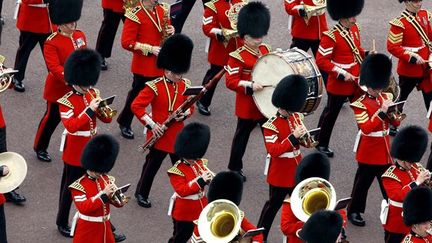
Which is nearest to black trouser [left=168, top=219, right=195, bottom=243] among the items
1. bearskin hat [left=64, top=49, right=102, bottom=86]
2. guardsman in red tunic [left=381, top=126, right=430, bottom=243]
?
bearskin hat [left=64, top=49, right=102, bottom=86]

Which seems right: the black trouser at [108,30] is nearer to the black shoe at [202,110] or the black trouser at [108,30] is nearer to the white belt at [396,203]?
the black shoe at [202,110]

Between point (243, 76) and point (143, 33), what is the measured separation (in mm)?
1049

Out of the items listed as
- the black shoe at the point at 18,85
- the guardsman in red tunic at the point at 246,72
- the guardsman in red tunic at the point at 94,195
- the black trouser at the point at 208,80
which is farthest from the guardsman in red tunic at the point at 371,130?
the black shoe at the point at 18,85

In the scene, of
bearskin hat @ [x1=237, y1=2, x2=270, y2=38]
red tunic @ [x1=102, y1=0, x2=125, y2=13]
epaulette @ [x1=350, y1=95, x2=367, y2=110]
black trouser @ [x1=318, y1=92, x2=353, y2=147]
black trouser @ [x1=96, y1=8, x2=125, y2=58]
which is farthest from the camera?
black trouser @ [x1=96, y1=8, x2=125, y2=58]

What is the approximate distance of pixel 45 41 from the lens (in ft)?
48.8

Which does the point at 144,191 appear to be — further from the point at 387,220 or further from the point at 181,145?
the point at 387,220

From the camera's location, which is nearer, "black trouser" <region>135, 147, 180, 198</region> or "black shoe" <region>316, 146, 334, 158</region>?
"black trouser" <region>135, 147, 180, 198</region>

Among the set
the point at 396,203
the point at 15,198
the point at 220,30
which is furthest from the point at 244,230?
the point at 220,30

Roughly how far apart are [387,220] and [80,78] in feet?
8.94

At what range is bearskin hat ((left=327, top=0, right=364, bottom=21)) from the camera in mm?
15055

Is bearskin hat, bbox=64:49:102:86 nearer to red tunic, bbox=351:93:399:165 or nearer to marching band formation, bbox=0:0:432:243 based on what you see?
marching band formation, bbox=0:0:432:243

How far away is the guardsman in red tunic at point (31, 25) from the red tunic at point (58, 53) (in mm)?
1002

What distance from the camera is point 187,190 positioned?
43.0 ft

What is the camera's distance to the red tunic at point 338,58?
1494cm
